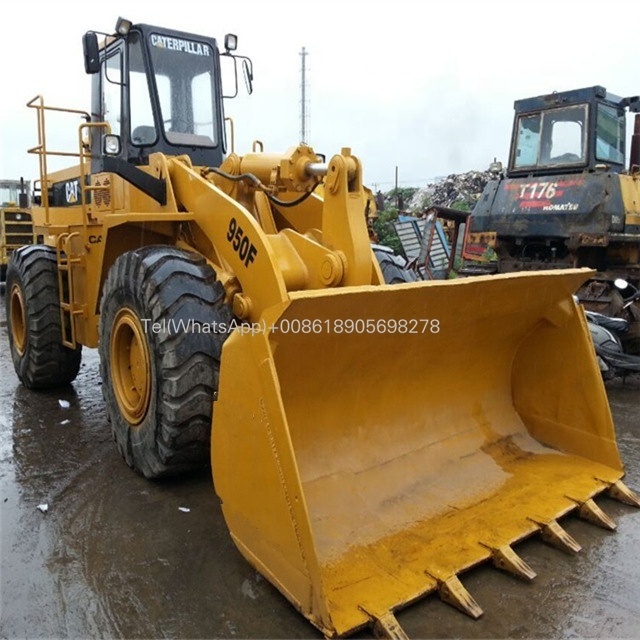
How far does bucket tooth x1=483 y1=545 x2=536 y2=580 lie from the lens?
2773mm

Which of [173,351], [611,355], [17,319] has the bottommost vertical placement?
[611,355]

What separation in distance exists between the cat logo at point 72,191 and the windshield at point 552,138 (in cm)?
615

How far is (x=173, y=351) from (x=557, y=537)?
2162mm

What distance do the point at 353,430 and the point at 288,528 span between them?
1.01 m

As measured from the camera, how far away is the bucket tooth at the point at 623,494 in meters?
3.49

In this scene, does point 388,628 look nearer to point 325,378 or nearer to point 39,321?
point 325,378

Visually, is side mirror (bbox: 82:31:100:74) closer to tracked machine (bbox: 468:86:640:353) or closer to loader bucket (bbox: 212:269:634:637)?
loader bucket (bbox: 212:269:634:637)

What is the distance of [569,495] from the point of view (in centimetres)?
335

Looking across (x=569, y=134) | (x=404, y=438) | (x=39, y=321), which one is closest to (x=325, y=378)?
(x=404, y=438)

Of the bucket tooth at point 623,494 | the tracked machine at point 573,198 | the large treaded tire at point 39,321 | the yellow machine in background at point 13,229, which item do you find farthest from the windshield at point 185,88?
the yellow machine in background at point 13,229

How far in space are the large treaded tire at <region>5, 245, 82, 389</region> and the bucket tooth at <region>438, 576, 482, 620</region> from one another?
4029 millimetres

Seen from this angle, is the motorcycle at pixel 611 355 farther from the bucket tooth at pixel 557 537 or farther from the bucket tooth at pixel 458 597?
the bucket tooth at pixel 458 597

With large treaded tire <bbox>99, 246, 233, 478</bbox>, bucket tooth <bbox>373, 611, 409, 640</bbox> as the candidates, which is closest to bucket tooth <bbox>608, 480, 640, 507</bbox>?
bucket tooth <bbox>373, 611, 409, 640</bbox>

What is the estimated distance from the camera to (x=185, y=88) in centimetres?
484
